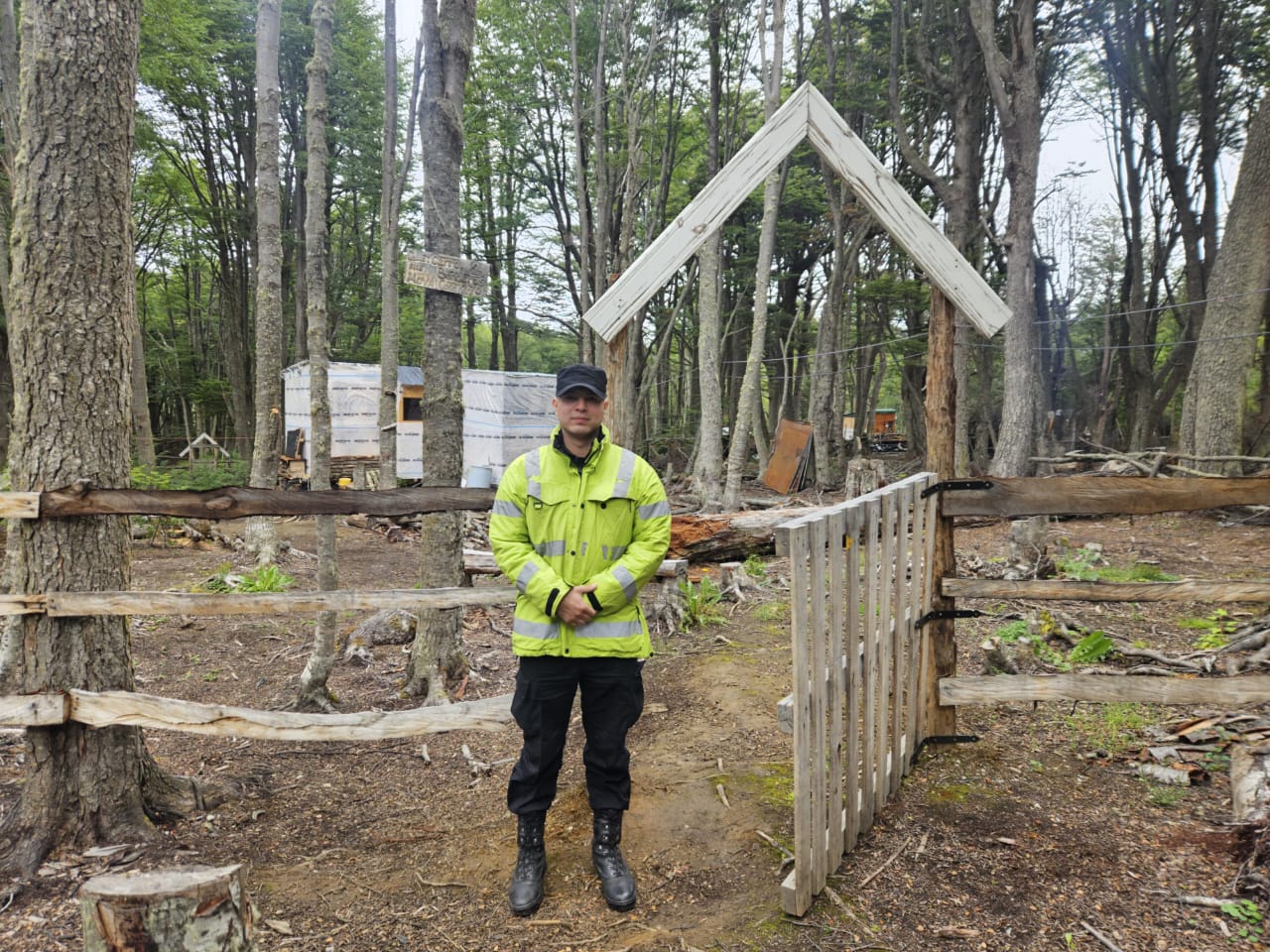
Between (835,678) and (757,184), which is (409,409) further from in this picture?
(835,678)

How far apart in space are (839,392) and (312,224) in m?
16.9

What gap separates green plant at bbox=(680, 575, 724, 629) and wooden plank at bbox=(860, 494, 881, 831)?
368 cm

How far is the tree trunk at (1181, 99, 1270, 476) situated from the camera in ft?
37.5

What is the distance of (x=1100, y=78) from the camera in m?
21.1

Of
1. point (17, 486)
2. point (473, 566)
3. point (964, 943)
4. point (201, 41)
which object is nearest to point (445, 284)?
point (17, 486)

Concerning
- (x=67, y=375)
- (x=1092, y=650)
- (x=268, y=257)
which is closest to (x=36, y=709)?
(x=67, y=375)

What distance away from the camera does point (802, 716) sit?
2.64m

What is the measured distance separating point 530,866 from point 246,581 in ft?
20.9

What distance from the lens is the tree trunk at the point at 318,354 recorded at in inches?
210

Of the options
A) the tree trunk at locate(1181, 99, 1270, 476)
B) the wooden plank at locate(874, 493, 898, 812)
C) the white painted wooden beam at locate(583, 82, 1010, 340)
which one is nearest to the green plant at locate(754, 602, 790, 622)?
the wooden plank at locate(874, 493, 898, 812)

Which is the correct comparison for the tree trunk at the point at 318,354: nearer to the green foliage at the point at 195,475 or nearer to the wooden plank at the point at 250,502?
the wooden plank at the point at 250,502

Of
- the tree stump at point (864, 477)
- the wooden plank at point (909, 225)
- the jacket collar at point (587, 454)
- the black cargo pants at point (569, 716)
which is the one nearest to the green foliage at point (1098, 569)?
the tree stump at point (864, 477)

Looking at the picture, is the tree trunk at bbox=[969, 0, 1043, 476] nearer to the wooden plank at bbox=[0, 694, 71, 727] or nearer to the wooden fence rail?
the wooden fence rail

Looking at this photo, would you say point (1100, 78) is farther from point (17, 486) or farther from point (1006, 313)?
point (17, 486)
